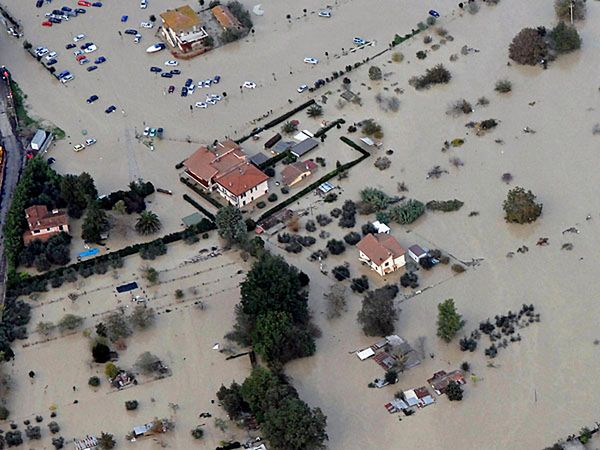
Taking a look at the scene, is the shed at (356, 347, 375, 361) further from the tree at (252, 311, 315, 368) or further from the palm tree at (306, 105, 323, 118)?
the palm tree at (306, 105, 323, 118)

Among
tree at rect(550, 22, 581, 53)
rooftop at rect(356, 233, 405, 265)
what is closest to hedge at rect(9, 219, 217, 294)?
rooftop at rect(356, 233, 405, 265)

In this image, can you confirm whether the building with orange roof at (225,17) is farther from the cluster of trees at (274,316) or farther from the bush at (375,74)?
the cluster of trees at (274,316)

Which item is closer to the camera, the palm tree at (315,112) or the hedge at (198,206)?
the hedge at (198,206)

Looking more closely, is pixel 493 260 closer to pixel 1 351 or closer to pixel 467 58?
pixel 467 58

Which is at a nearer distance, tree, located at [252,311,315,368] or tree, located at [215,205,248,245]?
tree, located at [252,311,315,368]

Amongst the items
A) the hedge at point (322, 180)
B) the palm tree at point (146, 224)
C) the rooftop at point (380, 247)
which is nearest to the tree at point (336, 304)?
the rooftop at point (380, 247)

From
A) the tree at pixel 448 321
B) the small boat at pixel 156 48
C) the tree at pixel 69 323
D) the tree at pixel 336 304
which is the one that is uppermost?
the small boat at pixel 156 48

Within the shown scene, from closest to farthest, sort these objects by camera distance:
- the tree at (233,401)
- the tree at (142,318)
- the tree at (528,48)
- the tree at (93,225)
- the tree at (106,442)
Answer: the tree at (106,442)
the tree at (233,401)
the tree at (142,318)
the tree at (93,225)
the tree at (528,48)

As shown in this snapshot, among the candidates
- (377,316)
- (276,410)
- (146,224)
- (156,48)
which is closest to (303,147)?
(146,224)

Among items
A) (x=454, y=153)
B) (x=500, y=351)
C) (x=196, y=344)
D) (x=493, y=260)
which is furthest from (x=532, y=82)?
(x=196, y=344)
